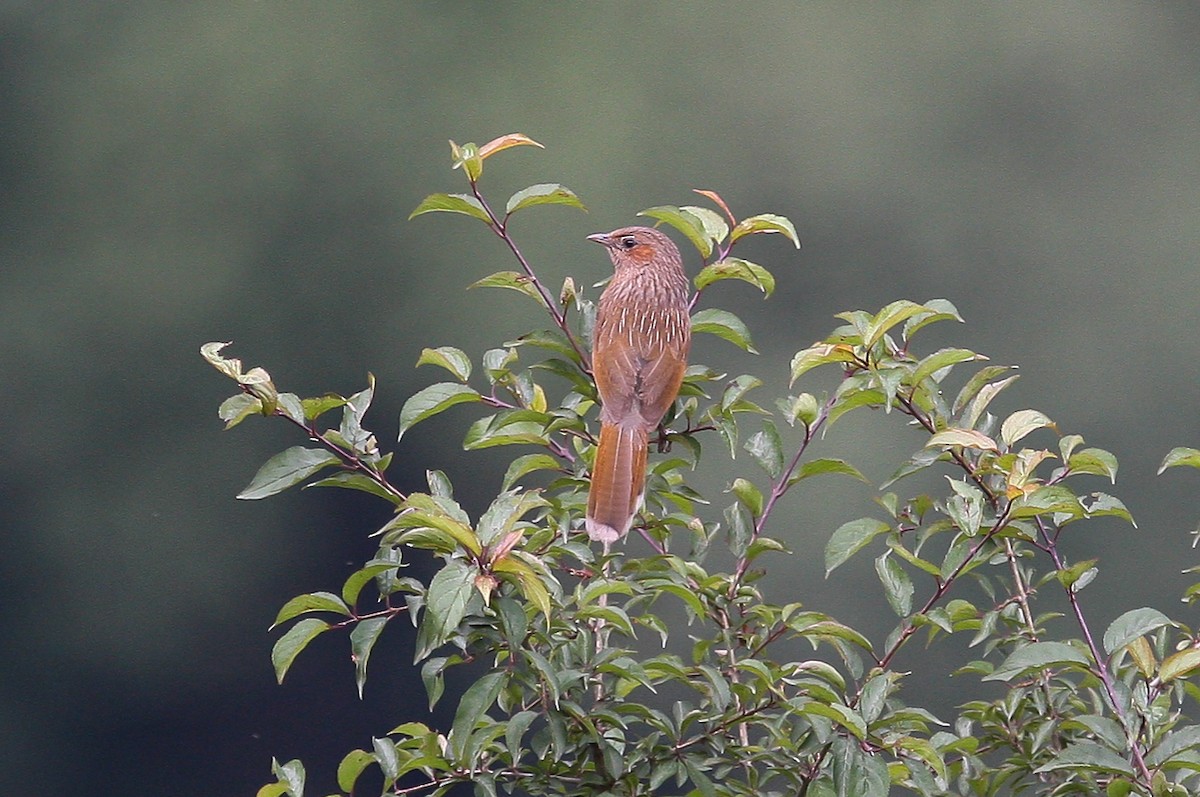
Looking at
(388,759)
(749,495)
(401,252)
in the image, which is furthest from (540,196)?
(401,252)

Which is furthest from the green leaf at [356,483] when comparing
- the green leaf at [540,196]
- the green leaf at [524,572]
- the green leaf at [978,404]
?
the green leaf at [978,404]

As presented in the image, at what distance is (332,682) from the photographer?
3.39 metres

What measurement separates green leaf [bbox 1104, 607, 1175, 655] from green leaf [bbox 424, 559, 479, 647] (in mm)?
658

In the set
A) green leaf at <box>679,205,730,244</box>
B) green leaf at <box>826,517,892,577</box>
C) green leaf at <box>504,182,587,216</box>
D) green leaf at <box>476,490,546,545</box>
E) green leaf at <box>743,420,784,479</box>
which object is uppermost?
green leaf at <box>504,182,587,216</box>

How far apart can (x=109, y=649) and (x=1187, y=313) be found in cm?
293

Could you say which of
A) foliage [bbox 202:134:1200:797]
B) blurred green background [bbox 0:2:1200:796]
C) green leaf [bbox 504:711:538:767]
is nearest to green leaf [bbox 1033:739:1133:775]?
foliage [bbox 202:134:1200:797]

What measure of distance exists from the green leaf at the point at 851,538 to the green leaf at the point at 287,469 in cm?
55

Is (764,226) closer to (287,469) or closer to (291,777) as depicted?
(287,469)

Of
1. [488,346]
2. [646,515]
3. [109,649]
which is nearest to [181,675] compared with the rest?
[109,649]

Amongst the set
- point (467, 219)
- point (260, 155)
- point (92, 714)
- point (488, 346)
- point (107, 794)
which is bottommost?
point (107, 794)

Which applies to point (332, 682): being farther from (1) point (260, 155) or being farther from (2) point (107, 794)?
(1) point (260, 155)

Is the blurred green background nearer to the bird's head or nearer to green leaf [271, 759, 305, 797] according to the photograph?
the bird's head

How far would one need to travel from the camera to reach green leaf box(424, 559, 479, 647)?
1147 mm

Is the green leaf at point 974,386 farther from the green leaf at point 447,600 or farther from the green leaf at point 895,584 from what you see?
the green leaf at point 447,600
